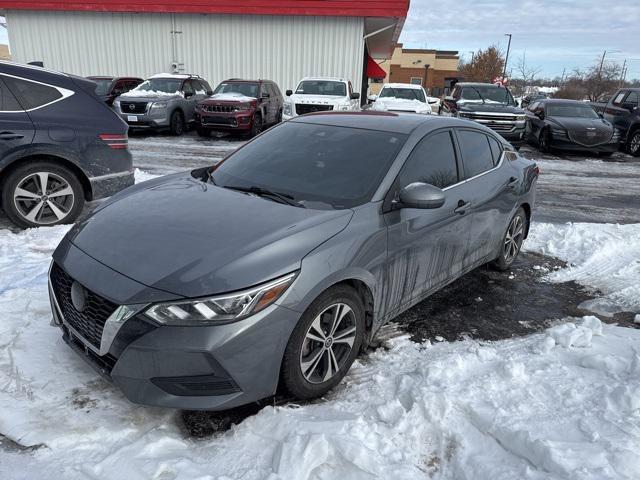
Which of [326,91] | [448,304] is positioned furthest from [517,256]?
[326,91]

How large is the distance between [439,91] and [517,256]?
199 feet

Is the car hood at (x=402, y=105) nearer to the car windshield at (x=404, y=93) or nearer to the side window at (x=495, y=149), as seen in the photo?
the car windshield at (x=404, y=93)

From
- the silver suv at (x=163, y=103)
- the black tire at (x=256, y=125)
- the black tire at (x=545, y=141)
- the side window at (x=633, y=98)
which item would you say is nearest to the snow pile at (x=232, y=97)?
the black tire at (x=256, y=125)

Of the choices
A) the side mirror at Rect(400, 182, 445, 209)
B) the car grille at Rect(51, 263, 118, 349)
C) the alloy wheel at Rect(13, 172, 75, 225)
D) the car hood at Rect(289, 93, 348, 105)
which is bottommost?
the alloy wheel at Rect(13, 172, 75, 225)

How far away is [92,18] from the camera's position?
73.5ft

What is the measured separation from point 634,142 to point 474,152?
1356 centimetres

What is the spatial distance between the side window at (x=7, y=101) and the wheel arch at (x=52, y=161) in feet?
1.71

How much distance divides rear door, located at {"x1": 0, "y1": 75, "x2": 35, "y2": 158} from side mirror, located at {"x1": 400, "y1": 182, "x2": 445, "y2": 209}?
4.35 metres

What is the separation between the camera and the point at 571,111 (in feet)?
49.9

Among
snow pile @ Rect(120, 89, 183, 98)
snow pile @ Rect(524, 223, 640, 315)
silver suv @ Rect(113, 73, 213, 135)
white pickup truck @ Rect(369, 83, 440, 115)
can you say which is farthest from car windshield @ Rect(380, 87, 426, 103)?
snow pile @ Rect(524, 223, 640, 315)

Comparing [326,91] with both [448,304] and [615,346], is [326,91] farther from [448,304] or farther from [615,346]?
[615,346]

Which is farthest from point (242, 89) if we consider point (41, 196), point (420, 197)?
point (420, 197)

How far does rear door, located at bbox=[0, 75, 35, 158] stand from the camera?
5.27 metres

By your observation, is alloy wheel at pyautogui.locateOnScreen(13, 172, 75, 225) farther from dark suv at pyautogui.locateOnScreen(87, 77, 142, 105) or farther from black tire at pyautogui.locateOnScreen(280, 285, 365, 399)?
dark suv at pyautogui.locateOnScreen(87, 77, 142, 105)
